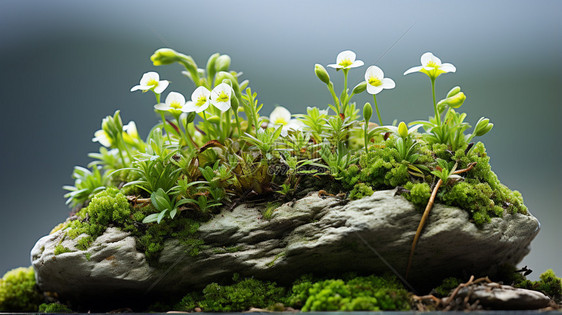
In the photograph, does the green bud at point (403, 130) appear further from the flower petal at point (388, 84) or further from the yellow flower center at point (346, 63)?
the yellow flower center at point (346, 63)

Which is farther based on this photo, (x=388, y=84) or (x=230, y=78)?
(x=230, y=78)

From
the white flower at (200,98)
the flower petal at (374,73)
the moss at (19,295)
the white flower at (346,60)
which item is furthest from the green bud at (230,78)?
the moss at (19,295)

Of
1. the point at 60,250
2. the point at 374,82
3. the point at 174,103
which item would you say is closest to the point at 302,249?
the point at 374,82

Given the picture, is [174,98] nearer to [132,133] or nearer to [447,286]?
[132,133]

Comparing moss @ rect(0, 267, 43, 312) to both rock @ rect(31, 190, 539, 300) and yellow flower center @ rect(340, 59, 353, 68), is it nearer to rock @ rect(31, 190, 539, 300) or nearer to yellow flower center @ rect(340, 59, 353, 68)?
rock @ rect(31, 190, 539, 300)

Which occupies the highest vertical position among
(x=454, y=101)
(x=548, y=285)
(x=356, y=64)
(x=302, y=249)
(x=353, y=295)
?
(x=356, y=64)

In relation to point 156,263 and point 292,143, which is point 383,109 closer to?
point 292,143

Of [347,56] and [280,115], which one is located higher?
[347,56]

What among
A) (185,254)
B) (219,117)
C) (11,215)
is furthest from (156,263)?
(11,215)

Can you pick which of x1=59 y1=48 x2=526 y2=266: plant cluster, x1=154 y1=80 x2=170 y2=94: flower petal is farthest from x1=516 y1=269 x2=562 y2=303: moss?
x1=154 y1=80 x2=170 y2=94: flower petal
